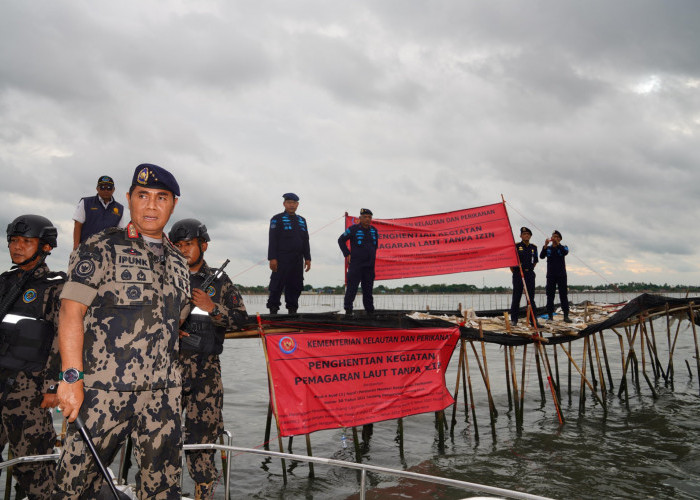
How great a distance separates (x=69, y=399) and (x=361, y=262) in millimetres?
8007

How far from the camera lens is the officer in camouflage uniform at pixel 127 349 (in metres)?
2.82

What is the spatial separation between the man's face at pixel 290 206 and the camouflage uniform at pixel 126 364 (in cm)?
598

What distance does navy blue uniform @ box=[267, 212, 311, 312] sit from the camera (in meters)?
9.13

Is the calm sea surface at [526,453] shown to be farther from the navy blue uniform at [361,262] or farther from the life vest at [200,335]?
the life vest at [200,335]

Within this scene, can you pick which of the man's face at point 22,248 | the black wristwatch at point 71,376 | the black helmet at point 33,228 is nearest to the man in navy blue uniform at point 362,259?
the black helmet at point 33,228

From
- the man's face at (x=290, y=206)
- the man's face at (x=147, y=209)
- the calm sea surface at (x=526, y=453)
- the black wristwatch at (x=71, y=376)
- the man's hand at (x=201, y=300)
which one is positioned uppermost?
the man's face at (x=290, y=206)

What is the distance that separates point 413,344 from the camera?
8.55 metres

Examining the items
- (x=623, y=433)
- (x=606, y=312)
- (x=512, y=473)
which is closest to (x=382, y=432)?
(x=512, y=473)

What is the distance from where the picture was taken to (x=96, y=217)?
22.0 feet

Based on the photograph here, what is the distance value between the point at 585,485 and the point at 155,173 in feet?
29.9

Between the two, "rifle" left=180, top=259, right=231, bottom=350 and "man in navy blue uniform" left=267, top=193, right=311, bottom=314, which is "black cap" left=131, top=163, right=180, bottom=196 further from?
"man in navy blue uniform" left=267, top=193, right=311, bottom=314

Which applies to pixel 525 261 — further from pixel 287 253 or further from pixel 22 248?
pixel 22 248

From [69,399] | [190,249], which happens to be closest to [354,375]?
[190,249]

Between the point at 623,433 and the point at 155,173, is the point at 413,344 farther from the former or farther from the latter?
the point at 623,433
